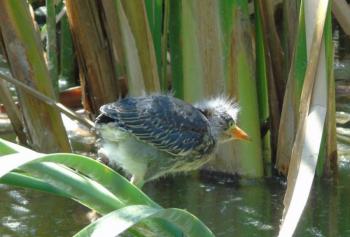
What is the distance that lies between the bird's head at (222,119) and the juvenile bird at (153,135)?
0.12ft

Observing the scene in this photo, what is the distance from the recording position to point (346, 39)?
7.66m

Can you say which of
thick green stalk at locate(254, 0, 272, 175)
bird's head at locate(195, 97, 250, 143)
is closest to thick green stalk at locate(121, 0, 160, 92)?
bird's head at locate(195, 97, 250, 143)

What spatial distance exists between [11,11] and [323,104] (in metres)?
1.75

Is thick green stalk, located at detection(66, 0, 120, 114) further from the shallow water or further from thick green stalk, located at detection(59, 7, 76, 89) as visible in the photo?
thick green stalk, located at detection(59, 7, 76, 89)

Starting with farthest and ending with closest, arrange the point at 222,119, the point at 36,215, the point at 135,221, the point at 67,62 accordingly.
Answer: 1. the point at 67,62
2. the point at 36,215
3. the point at 222,119
4. the point at 135,221

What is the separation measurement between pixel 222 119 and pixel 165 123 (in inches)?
13.3

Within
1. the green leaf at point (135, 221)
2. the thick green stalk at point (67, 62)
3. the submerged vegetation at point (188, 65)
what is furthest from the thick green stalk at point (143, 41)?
the green leaf at point (135, 221)

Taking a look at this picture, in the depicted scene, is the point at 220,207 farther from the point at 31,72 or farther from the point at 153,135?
the point at 31,72

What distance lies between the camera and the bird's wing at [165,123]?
12.0 ft

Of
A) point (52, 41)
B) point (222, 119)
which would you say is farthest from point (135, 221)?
point (52, 41)

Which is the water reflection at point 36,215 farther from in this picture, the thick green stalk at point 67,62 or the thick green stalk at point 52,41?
the thick green stalk at point 67,62

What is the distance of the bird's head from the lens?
3988 millimetres

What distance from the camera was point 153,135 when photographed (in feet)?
12.2

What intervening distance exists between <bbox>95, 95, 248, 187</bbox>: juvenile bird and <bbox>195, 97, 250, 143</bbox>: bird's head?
0.04 metres
